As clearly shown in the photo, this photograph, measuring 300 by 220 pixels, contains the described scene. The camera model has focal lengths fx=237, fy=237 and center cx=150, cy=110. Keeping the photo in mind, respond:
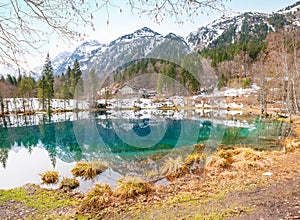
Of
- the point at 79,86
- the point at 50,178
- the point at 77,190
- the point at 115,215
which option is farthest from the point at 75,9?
the point at 79,86

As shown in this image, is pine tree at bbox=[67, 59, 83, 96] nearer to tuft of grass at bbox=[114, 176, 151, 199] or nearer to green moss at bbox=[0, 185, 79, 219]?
green moss at bbox=[0, 185, 79, 219]

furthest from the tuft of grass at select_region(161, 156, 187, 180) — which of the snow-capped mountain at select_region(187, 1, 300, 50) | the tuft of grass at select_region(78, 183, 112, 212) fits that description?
the snow-capped mountain at select_region(187, 1, 300, 50)

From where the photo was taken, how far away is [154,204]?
5523mm

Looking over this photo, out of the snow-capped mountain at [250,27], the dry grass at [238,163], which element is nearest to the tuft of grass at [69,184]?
the dry grass at [238,163]

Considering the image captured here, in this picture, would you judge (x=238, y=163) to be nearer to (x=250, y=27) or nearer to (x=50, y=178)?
(x=50, y=178)

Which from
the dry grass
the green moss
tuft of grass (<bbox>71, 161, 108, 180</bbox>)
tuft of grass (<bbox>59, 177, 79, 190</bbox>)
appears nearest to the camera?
the green moss

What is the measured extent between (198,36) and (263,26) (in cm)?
8163

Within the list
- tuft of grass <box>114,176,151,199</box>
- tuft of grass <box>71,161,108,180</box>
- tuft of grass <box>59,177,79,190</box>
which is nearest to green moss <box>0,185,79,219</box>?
tuft of grass <box>59,177,79,190</box>

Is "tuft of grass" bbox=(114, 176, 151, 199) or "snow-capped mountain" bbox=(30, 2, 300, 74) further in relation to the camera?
"snow-capped mountain" bbox=(30, 2, 300, 74)

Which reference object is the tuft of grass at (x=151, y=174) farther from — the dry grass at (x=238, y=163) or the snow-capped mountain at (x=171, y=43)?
the snow-capped mountain at (x=171, y=43)

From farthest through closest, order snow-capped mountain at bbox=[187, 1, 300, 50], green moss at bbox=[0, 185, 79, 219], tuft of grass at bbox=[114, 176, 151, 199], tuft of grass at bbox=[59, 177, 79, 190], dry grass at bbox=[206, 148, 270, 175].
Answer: snow-capped mountain at bbox=[187, 1, 300, 50] → tuft of grass at bbox=[59, 177, 79, 190] → dry grass at bbox=[206, 148, 270, 175] → tuft of grass at bbox=[114, 176, 151, 199] → green moss at bbox=[0, 185, 79, 219]

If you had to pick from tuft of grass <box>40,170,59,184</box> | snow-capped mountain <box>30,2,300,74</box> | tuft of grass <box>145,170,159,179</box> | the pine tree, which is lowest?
tuft of grass <box>40,170,59,184</box>

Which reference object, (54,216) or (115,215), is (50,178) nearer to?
(54,216)

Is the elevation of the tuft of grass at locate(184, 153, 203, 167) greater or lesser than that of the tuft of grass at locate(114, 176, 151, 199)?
lesser
